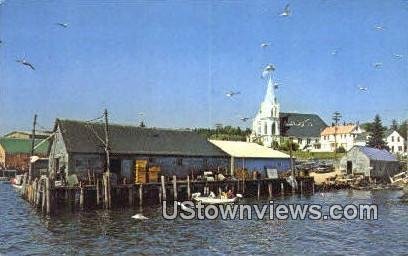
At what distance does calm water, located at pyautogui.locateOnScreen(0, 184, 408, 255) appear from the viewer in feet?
75.7

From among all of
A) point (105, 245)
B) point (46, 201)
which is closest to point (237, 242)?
point (105, 245)

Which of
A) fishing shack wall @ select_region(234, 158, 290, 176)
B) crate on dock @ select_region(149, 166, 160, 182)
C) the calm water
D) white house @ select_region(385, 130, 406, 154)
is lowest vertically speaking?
the calm water

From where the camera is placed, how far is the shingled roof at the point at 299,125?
112 metres

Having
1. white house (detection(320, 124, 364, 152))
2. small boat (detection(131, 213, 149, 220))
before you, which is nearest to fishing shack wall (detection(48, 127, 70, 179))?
small boat (detection(131, 213, 149, 220))

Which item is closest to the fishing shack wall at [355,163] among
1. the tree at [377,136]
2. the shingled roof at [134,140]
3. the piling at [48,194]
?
the tree at [377,136]

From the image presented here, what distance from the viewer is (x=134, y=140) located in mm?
44656

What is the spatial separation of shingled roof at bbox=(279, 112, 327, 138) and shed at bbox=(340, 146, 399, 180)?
40156mm

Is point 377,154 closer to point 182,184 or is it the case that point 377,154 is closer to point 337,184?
point 337,184

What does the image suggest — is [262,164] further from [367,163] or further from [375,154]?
[375,154]

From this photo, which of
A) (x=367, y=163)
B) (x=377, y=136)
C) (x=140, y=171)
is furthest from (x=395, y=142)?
(x=140, y=171)

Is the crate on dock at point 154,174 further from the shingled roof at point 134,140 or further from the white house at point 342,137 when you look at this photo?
the white house at point 342,137

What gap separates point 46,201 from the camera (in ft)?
112

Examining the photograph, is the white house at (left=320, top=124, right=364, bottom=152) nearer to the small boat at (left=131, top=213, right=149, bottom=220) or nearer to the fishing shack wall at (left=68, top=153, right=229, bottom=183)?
the fishing shack wall at (left=68, top=153, right=229, bottom=183)

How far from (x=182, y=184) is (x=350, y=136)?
79.2 metres
